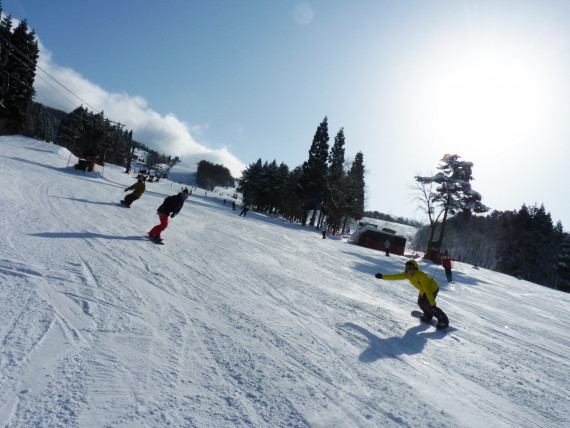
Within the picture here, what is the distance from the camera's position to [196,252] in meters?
7.41

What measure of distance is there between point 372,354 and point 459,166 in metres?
30.9

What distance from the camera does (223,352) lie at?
9.52 feet

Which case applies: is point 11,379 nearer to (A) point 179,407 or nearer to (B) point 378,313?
(A) point 179,407

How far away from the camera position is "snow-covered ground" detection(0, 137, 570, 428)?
6.82 feet

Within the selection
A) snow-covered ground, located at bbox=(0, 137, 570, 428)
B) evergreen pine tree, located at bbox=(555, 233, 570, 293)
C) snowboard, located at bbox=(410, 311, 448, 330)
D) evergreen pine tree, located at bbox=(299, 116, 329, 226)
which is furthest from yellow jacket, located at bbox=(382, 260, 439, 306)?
evergreen pine tree, located at bbox=(555, 233, 570, 293)

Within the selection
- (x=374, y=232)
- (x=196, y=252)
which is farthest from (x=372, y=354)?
(x=374, y=232)

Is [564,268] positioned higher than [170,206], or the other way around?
[564,268]

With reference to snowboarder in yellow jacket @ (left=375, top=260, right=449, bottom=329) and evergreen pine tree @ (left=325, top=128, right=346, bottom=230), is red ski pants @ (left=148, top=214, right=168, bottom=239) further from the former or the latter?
evergreen pine tree @ (left=325, top=128, right=346, bottom=230)

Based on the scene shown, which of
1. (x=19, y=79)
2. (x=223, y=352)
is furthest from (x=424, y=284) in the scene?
(x=19, y=79)

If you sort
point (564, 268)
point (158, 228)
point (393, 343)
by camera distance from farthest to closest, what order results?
point (564, 268), point (158, 228), point (393, 343)

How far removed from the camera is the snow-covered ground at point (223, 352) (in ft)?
6.82

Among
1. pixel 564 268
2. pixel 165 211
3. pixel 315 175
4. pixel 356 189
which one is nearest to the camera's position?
pixel 165 211

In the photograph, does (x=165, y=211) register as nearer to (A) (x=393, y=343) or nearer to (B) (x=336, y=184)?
(A) (x=393, y=343)

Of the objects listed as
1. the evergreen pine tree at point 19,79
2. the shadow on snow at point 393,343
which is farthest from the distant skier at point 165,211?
the evergreen pine tree at point 19,79
